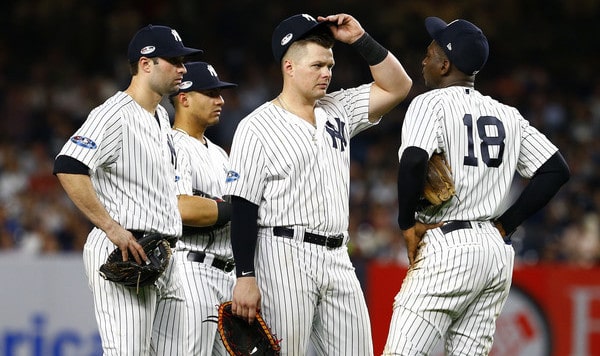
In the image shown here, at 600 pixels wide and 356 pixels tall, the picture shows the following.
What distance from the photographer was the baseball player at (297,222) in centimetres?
516

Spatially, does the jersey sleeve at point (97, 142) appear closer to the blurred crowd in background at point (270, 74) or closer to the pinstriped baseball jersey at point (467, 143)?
the pinstriped baseball jersey at point (467, 143)

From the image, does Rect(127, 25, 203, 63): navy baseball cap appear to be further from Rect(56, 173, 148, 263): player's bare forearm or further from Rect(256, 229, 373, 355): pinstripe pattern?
Rect(256, 229, 373, 355): pinstripe pattern

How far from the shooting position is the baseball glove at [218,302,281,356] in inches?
203

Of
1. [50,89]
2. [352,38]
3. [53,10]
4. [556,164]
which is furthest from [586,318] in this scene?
[53,10]

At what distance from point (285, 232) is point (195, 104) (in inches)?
59.9

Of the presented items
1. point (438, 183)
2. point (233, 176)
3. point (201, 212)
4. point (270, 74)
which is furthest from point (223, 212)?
point (270, 74)

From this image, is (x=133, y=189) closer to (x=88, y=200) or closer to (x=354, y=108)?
(x=88, y=200)

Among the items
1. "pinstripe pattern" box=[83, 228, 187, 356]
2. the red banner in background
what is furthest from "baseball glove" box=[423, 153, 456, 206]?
the red banner in background

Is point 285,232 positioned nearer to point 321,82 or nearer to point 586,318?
point 321,82

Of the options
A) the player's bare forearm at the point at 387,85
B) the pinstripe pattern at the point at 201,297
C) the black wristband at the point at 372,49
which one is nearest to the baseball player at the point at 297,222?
the black wristband at the point at 372,49

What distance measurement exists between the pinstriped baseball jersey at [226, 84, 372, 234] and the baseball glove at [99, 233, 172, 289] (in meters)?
0.45

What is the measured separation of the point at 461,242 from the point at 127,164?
166cm

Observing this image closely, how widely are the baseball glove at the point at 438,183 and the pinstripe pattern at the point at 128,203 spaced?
129 cm

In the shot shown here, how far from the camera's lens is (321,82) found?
535cm
